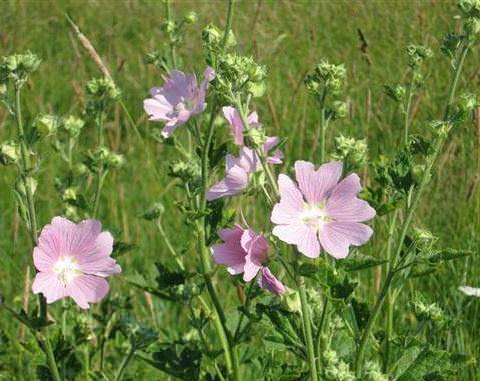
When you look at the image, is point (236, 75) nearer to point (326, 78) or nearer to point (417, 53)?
point (326, 78)

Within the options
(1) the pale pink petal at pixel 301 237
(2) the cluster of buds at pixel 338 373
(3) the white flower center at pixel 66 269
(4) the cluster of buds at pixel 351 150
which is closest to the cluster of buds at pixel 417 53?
(4) the cluster of buds at pixel 351 150

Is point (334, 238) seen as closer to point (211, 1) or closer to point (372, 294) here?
point (372, 294)

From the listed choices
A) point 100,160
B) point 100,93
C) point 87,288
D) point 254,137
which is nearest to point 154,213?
point 100,160

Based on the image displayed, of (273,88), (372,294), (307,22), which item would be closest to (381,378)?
(372,294)

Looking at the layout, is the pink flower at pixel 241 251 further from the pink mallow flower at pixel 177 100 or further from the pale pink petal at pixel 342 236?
the pink mallow flower at pixel 177 100

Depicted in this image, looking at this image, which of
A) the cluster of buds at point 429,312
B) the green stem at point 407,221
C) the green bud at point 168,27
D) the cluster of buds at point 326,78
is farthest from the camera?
the green bud at point 168,27

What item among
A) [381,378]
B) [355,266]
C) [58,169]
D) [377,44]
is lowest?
[381,378]
